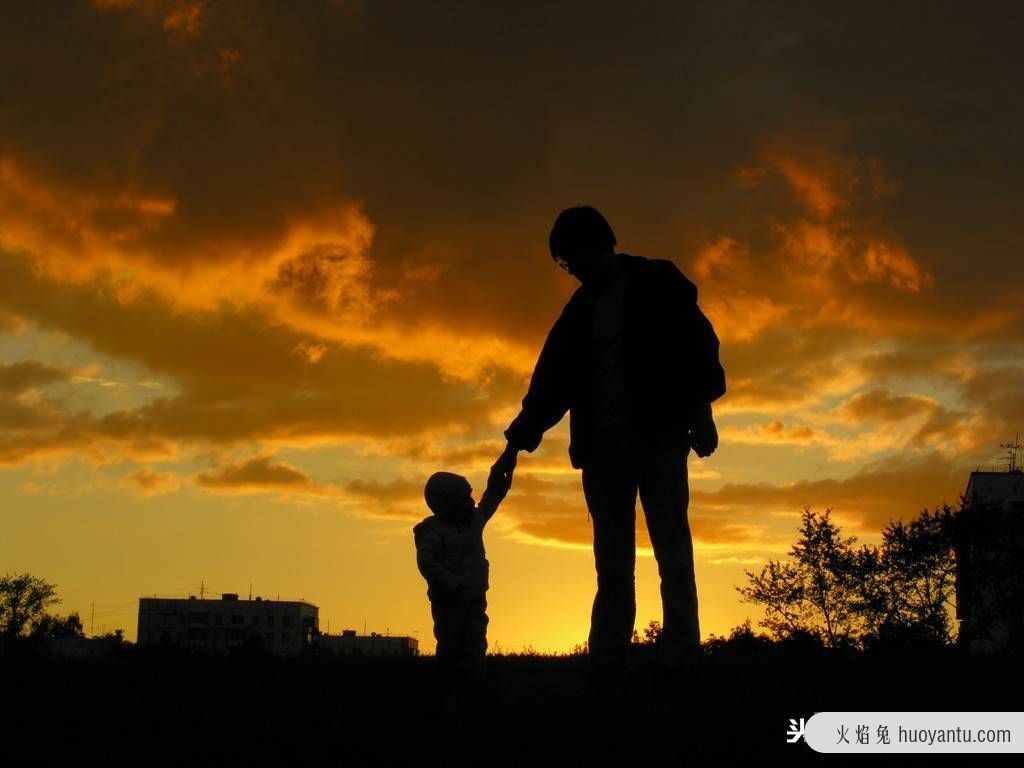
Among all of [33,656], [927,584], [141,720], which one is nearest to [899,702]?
[141,720]

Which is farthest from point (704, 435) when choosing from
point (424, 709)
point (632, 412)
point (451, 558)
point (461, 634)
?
point (424, 709)

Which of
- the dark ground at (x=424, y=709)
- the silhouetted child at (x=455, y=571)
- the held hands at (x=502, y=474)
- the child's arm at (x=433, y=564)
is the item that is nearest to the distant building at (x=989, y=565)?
the dark ground at (x=424, y=709)

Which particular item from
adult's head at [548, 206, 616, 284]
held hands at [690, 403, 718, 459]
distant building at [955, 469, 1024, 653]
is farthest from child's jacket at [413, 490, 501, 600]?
distant building at [955, 469, 1024, 653]

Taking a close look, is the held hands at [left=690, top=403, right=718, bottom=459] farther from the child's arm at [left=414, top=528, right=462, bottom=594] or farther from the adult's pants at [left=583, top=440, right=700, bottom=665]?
the child's arm at [left=414, top=528, right=462, bottom=594]

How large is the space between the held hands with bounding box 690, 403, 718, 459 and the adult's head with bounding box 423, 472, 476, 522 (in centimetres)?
162

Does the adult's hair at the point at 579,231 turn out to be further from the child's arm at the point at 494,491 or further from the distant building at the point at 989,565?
the distant building at the point at 989,565

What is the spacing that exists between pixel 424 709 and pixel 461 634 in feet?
8.95

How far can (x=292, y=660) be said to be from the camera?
414 inches

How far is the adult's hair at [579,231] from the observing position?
9016 mm

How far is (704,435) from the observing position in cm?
904

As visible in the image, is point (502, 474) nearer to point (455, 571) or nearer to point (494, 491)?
point (494, 491)

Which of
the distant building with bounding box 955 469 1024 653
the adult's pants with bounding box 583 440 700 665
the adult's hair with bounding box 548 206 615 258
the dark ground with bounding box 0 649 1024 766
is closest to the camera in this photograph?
the dark ground with bounding box 0 649 1024 766

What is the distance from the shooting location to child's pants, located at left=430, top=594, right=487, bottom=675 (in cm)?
905

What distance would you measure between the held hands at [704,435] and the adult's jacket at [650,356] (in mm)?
49
